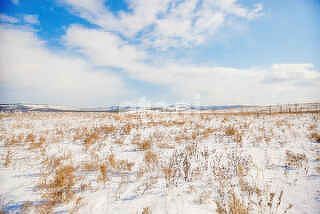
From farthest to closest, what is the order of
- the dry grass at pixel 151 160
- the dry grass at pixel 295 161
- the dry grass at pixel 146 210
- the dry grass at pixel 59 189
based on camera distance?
the dry grass at pixel 151 160 → the dry grass at pixel 295 161 → the dry grass at pixel 59 189 → the dry grass at pixel 146 210

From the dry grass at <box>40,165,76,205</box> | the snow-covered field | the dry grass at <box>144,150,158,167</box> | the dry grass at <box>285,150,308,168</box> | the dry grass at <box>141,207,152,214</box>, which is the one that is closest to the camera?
the dry grass at <box>141,207,152,214</box>

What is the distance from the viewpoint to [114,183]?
4.33m

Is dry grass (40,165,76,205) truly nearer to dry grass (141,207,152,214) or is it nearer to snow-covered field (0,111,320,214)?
snow-covered field (0,111,320,214)

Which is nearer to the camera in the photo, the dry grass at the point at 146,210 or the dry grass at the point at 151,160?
the dry grass at the point at 146,210

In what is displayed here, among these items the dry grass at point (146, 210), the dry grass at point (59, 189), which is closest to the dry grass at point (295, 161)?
the dry grass at point (146, 210)

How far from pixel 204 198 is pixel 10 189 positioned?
12.5 ft

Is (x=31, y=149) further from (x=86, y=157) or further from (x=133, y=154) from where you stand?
(x=133, y=154)

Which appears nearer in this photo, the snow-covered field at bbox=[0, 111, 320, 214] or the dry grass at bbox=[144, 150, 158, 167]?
the snow-covered field at bbox=[0, 111, 320, 214]

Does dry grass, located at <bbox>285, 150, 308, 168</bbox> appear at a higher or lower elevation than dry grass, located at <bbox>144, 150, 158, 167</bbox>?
higher

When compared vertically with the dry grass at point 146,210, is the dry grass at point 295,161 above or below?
above

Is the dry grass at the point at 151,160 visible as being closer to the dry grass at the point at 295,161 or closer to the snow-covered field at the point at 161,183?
the snow-covered field at the point at 161,183

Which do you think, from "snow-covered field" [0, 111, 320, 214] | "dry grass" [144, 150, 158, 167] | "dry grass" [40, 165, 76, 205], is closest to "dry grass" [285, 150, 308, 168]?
"snow-covered field" [0, 111, 320, 214]

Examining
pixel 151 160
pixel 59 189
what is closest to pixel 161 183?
pixel 151 160

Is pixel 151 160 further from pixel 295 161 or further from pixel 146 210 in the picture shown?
pixel 295 161
